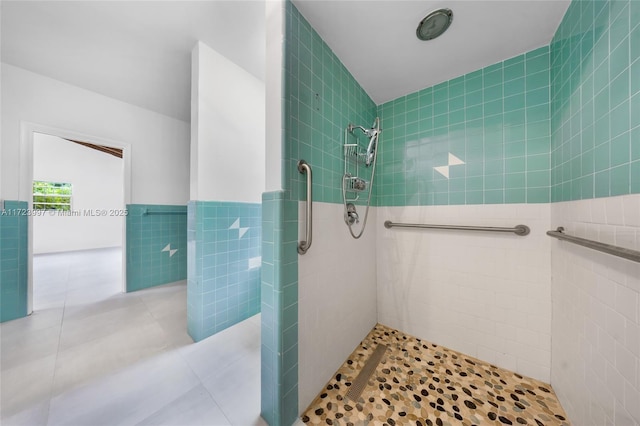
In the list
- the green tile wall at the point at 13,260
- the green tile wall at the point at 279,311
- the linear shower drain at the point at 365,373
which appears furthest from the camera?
the green tile wall at the point at 13,260

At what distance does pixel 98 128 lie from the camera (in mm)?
2154

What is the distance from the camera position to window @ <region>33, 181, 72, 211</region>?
15.7ft

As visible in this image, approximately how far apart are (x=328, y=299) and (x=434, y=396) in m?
0.73

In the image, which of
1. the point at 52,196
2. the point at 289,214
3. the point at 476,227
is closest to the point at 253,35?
the point at 289,214

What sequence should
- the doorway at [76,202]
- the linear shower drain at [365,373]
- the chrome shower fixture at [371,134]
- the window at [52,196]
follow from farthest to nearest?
the window at [52,196] → the doorway at [76,202] → the chrome shower fixture at [371,134] → the linear shower drain at [365,373]

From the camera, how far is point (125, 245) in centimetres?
236

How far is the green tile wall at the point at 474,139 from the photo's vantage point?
1191mm

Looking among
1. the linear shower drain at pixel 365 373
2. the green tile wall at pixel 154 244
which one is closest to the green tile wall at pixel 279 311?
the linear shower drain at pixel 365 373

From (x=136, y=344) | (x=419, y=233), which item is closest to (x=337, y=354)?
(x=419, y=233)

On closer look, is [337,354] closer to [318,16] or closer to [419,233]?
[419,233]

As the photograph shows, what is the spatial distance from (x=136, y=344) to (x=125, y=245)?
4.84 feet

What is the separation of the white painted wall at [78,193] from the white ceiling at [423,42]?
5.92 meters


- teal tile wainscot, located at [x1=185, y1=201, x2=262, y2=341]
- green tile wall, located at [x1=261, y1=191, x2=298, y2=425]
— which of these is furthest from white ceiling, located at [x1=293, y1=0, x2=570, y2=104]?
teal tile wainscot, located at [x1=185, y1=201, x2=262, y2=341]

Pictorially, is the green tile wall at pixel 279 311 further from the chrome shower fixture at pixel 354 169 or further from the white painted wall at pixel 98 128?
the white painted wall at pixel 98 128
